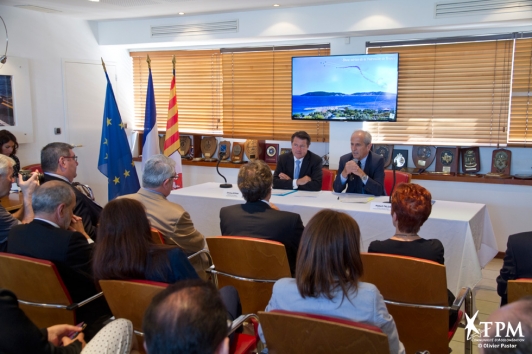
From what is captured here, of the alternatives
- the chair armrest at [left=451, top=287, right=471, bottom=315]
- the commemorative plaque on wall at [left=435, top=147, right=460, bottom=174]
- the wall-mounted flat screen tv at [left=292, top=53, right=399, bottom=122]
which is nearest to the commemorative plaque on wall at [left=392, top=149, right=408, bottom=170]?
the commemorative plaque on wall at [left=435, top=147, right=460, bottom=174]

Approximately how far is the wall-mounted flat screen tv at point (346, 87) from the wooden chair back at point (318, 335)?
399 centimetres

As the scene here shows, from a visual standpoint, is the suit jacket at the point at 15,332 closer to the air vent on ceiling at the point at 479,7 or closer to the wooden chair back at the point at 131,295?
the wooden chair back at the point at 131,295

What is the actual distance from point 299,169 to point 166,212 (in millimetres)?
2106

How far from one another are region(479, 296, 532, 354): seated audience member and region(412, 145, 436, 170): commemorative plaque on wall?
4490 mm

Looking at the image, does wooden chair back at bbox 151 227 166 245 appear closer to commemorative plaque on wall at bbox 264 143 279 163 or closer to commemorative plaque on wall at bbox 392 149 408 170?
commemorative plaque on wall at bbox 392 149 408 170

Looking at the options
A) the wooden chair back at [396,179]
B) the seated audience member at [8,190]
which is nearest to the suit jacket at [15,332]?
the seated audience member at [8,190]

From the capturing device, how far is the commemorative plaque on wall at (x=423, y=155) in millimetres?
5348

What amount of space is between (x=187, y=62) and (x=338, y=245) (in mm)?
5461

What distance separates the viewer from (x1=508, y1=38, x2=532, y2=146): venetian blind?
15.8 ft

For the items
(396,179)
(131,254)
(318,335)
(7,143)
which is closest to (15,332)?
(131,254)

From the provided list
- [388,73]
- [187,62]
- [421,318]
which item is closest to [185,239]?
[421,318]

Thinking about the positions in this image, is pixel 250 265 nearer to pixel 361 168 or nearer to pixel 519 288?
pixel 519 288

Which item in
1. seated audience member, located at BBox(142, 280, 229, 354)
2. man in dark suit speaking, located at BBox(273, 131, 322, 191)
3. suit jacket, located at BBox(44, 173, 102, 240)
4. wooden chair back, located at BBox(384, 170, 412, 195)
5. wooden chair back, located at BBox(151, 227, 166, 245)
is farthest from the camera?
man in dark suit speaking, located at BBox(273, 131, 322, 191)

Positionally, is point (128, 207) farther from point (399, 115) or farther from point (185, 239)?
point (399, 115)
